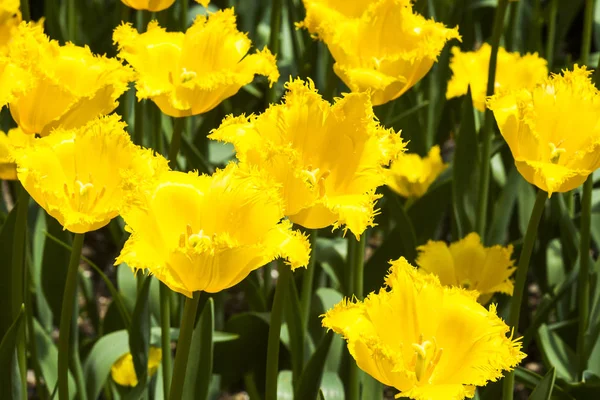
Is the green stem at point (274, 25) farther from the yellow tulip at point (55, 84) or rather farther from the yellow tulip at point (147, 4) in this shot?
the yellow tulip at point (55, 84)

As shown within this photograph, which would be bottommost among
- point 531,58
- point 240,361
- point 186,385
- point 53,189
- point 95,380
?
point 240,361

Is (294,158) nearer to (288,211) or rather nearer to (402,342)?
(288,211)

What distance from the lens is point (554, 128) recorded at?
144cm

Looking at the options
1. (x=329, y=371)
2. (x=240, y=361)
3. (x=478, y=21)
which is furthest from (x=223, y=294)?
(x=478, y=21)

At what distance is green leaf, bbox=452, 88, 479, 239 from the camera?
2012 millimetres

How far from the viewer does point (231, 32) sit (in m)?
1.63

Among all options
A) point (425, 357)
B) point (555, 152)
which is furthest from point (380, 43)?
point (425, 357)

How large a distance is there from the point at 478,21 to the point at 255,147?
2460mm

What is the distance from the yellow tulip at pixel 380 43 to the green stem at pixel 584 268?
1.36 feet

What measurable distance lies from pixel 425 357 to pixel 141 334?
26.7 inches

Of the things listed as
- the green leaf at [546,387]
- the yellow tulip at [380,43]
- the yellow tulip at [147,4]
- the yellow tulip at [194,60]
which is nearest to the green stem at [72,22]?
the yellow tulip at [147,4]

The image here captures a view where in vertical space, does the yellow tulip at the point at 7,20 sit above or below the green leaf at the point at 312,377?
above

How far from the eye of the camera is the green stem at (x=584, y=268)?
1.79m

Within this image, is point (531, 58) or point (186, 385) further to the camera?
point (531, 58)
